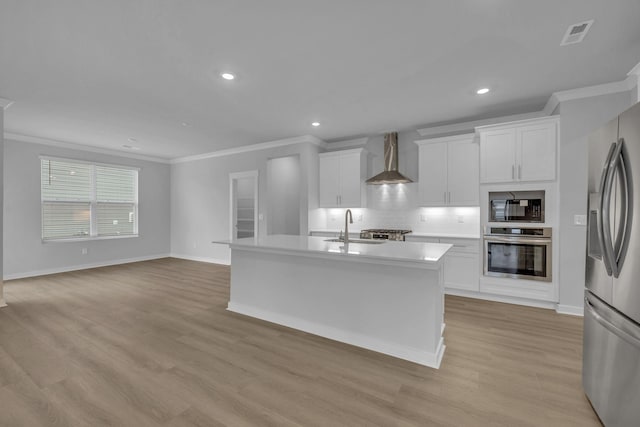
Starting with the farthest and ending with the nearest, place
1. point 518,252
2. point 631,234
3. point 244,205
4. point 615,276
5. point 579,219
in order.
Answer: point 244,205, point 518,252, point 579,219, point 615,276, point 631,234

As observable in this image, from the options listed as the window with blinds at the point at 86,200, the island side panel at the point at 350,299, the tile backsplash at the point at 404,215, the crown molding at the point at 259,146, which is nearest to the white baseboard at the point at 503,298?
the tile backsplash at the point at 404,215

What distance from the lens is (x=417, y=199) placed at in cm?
520

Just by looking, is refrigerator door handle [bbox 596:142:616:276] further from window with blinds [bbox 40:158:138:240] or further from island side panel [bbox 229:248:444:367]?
window with blinds [bbox 40:158:138:240]

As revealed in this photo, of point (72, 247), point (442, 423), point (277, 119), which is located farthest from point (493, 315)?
point (72, 247)

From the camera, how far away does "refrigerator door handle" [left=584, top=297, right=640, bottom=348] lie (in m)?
1.44

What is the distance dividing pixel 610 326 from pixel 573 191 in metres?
2.53

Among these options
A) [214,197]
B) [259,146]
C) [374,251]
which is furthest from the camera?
[214,197]

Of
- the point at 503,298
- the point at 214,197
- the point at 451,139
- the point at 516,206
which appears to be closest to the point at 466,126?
the point at 451,139

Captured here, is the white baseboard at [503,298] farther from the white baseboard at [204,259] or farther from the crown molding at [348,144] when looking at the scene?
the white baseboard at [204,259]

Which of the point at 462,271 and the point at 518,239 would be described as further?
the point at 462,271

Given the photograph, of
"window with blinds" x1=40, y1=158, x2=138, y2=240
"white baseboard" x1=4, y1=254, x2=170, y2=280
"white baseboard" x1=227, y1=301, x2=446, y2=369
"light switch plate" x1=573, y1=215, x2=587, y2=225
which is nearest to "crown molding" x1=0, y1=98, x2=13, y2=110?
"window with blinds" x1=40, y1=158, x2=138, y2=240

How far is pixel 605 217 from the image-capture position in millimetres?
1687

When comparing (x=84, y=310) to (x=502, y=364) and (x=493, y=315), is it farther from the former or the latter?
(x=493, y=315)

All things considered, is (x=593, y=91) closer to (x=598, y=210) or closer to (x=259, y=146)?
(x=598, y=210)
